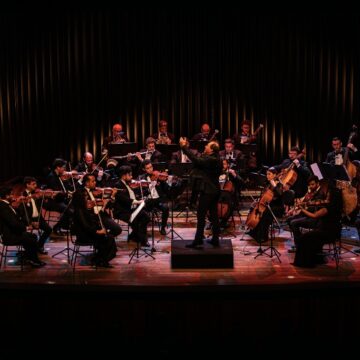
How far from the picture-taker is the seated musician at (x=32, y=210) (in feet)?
27.7

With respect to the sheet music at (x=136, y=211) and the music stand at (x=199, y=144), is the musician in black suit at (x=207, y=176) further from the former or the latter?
the music stand at (x=199, y=144)

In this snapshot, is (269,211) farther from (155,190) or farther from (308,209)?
(155,190)

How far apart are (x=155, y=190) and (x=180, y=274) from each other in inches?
71.9

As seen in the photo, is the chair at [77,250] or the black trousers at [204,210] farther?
the black trousers at [204,210]

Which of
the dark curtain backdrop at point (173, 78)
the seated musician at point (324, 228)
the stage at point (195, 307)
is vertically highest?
the dark curtain backdrop at point (173, 78)

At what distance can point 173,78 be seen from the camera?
43.4 ft

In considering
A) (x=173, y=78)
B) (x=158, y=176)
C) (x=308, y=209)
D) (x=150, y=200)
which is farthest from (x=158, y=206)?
(x=173, y=78)

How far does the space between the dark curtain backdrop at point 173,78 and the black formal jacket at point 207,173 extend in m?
5.19

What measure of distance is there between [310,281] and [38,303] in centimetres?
327

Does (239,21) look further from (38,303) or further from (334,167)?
(38,303)

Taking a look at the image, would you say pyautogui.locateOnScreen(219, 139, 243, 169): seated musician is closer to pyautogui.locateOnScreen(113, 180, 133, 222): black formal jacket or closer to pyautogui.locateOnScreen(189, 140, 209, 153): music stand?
pyautogui.locateOnScreen(189, 140, 209, 153): music stand

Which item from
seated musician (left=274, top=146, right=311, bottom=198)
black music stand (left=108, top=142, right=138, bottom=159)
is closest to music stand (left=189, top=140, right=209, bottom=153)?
black music stand (left=108, top=142, right=138, bottom=159)

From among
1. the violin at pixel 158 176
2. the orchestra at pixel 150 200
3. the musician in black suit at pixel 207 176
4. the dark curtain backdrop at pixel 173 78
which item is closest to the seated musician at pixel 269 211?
the orchestra at pixel 150 200

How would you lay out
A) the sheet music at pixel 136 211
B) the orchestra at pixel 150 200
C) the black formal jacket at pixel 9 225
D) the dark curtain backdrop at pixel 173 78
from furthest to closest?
1. the dark curtain backdrop at pixel 173 78
2. the sheet music at pixel 136 211
3. the orchestra at pixel 150 200
4. the black formal jacket at pixel 9 225
